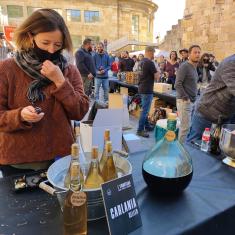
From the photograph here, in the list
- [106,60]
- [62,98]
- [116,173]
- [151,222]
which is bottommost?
[151,222]

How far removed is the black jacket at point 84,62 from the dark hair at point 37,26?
4.15m

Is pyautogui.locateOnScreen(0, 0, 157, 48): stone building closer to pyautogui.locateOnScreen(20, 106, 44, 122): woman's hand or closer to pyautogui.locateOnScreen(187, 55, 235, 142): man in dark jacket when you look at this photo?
pyautogui.locateOnScreen(187, 55, 235, 142): man in dark jacket

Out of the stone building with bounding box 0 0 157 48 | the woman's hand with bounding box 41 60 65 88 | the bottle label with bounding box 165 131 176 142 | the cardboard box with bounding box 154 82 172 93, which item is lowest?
the cardboard box with bounding box 154 82 172 93

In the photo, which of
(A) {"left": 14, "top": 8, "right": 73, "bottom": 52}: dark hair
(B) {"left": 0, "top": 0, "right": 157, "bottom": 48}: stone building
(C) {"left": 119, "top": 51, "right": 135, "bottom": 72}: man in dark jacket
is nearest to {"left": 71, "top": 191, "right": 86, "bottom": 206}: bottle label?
(A) {"left": 14, "top": 8, "right": 73, "bottom": 52}: dark hair

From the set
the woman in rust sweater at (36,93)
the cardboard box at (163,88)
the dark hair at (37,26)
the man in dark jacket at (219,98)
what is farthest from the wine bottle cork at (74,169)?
the cardboard box at (163,88)

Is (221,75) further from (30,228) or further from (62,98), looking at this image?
(30,228)

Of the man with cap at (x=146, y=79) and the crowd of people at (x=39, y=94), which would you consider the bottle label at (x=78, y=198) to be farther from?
the man with cap at (x=146, y=79)

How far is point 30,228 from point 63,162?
260 mm

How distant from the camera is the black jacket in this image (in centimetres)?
520

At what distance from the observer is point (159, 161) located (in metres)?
0.95

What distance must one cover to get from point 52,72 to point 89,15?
2499cm

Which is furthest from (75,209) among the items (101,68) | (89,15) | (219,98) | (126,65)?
(89,15)

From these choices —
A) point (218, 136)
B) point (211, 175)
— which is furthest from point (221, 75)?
point (211, 175)

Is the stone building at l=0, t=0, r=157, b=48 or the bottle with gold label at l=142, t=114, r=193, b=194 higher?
the stone building at l=0, t=0, r=157, b=48
